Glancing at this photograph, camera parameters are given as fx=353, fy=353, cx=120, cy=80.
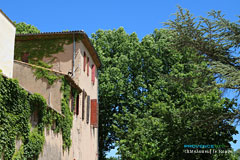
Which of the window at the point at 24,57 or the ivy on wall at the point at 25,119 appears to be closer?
the ivy on wall at the point at 25,119

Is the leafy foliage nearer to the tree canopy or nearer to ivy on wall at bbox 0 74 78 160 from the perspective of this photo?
the tree canopy

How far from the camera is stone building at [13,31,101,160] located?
17.8 m

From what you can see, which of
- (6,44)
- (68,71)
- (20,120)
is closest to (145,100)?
(68,71)

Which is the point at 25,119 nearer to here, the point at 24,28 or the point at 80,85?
the point at 80,85

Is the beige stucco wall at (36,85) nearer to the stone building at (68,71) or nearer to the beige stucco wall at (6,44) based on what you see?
the stone building at (68,71)

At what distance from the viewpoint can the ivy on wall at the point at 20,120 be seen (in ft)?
32.2

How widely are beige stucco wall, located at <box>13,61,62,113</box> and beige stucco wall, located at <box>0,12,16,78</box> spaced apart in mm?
3044

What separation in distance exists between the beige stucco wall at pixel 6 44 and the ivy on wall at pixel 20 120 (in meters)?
2.57

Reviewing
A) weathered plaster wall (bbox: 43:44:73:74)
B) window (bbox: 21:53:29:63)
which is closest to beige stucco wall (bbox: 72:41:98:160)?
weathered plaster wall (bbox: 43:44:73:74)

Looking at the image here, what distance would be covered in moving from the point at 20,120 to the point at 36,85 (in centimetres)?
713

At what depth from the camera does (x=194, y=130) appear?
19641mm

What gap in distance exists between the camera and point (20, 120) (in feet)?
35.7

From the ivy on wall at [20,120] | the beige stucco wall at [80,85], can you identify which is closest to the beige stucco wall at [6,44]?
the ivy on wall at [20,120]

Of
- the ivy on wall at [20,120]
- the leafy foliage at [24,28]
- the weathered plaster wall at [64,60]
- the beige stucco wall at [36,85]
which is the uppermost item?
the leafy foliage at [24,28]
